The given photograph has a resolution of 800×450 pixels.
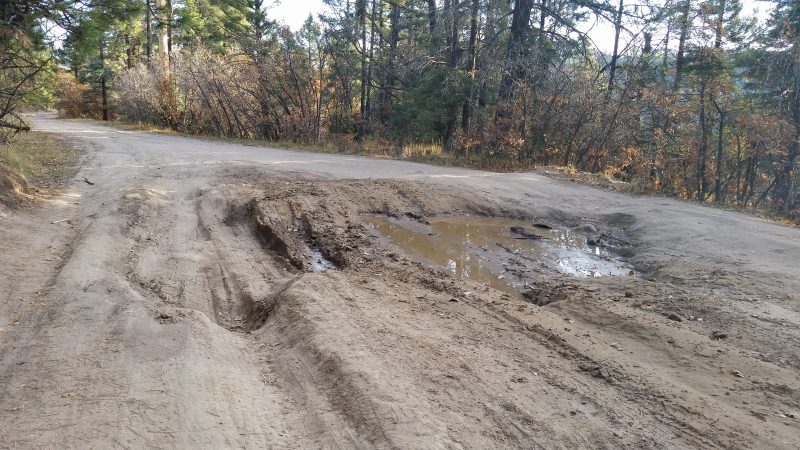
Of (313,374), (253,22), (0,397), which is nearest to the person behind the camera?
(0,397)

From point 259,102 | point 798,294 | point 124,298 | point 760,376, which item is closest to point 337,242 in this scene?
point 124,298

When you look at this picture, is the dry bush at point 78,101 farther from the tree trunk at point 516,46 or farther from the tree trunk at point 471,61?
the tree trunk at point 516,46

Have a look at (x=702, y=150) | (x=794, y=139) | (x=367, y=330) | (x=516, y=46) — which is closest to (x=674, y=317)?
(x=367, y=330)

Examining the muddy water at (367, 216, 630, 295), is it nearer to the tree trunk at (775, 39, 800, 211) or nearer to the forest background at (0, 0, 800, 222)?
the forest background at (0, 0, 800, 222)

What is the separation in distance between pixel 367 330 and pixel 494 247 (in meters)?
4.04

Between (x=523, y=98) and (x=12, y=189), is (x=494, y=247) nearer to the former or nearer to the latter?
(x=12, y=189)

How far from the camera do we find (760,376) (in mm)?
3945

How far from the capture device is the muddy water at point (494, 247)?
6.97 m

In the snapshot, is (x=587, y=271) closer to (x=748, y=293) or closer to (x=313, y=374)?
(x=748, y=293)

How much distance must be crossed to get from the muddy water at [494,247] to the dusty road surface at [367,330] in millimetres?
A: 56

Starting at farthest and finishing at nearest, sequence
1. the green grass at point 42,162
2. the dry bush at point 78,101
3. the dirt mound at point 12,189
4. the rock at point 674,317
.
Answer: the dry bush at point 78,101, the green grass at point 42,162, the dirt mound at point 12,189, the rock at point 674,317

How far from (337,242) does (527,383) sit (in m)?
3.98

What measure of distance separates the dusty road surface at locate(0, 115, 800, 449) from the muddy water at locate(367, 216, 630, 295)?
2.2 inches

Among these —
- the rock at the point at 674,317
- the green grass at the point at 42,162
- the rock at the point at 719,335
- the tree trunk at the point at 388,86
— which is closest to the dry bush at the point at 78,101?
the tree trunk at the point at 388,86
